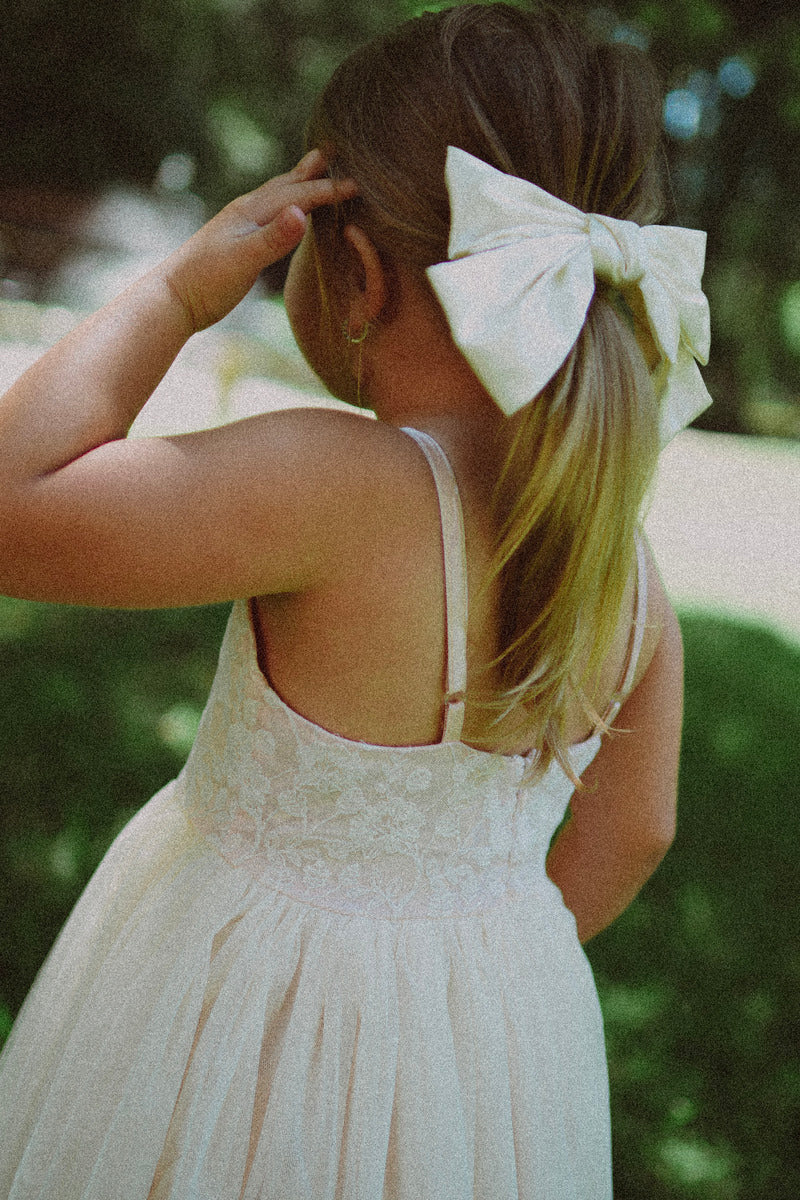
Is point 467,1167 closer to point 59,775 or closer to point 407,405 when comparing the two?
point 407,405

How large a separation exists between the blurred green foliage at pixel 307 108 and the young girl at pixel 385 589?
11.6ft

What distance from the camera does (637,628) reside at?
1.47 m

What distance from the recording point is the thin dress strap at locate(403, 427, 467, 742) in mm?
1227

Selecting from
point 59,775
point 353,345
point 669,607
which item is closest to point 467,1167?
point 669,607

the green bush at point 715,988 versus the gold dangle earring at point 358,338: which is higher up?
the gold dangle earring at point 358,338

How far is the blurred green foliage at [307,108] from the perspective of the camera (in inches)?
279

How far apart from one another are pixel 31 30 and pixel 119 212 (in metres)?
3.40

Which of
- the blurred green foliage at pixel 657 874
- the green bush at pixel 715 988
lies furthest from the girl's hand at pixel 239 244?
the green bush at pixel 715 988

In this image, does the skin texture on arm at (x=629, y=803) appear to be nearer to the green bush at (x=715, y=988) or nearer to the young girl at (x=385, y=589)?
the young girl at (x=385, y=589)

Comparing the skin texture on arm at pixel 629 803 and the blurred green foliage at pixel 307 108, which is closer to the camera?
the skin texture on arm at pixel 629 803

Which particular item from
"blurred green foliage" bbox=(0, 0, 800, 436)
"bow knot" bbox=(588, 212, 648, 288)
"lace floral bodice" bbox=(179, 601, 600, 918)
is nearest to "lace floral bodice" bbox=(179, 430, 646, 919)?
"lace floral bodice" bbox=(179, 601, 600, 918)

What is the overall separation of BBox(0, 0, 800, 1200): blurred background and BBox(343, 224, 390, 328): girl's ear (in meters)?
0.54

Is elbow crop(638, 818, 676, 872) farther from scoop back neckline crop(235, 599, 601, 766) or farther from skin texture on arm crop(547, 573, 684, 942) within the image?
scoop back neckline crop(235, 599, 601, 766)

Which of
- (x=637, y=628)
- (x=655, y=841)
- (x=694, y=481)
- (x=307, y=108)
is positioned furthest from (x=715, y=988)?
(x=694, y=481)
